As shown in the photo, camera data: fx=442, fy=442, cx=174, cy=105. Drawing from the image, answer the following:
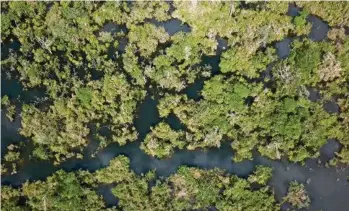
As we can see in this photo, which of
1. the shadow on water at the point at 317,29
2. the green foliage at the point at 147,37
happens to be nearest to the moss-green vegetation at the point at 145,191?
the green foliage at the point at 147,37

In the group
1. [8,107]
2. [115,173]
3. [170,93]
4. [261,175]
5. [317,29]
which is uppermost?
[317,29]

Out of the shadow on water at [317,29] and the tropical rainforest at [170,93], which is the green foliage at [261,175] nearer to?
the tropical rainforest at [170,93]

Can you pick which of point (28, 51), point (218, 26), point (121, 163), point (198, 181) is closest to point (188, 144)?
point (198, 181)

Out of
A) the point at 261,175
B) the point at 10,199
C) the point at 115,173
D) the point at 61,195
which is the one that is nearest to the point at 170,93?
the point at 115,173

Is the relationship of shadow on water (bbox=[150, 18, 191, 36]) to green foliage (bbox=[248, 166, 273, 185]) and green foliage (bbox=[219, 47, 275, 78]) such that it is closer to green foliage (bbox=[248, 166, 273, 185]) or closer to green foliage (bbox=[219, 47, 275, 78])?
green foliage (bbox=[219, 47, 275, 78])

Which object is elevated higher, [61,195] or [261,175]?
[261,175]

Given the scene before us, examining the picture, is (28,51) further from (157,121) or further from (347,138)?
(347,138)

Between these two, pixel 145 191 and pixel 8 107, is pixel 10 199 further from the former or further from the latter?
pixel 145 191

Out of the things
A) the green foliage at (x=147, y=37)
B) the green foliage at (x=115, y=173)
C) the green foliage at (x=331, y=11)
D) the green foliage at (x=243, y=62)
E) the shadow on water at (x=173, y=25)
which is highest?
the green foliage at (x=331, y=11)
